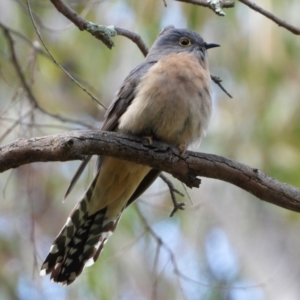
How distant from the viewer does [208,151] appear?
823 cm

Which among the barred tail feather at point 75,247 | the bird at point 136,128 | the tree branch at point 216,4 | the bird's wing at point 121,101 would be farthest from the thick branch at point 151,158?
the barred tail feather at point 75,247

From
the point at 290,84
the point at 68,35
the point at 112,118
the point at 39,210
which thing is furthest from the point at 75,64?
the point at 112,118

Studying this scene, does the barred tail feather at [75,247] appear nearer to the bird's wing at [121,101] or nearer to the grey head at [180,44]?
the bird's wing at [121,101]

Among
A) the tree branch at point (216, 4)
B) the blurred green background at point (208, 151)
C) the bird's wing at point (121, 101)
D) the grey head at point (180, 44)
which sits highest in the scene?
the tree branch at point (216, 4)

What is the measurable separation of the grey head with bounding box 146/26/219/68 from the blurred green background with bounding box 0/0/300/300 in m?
1.59

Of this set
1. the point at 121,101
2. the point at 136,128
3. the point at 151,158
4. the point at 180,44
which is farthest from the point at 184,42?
the point at 151,158

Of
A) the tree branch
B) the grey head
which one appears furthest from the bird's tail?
the tree branch

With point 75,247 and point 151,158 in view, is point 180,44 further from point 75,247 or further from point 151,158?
point 75,247

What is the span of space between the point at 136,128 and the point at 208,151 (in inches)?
161

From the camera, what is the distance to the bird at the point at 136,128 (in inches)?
167

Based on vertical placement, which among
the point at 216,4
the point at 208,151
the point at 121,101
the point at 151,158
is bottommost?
the point at 208,151

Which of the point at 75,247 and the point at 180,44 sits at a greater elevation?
the point at 180,44

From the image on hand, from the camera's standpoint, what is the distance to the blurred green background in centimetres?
755

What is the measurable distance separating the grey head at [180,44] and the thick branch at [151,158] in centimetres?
141
